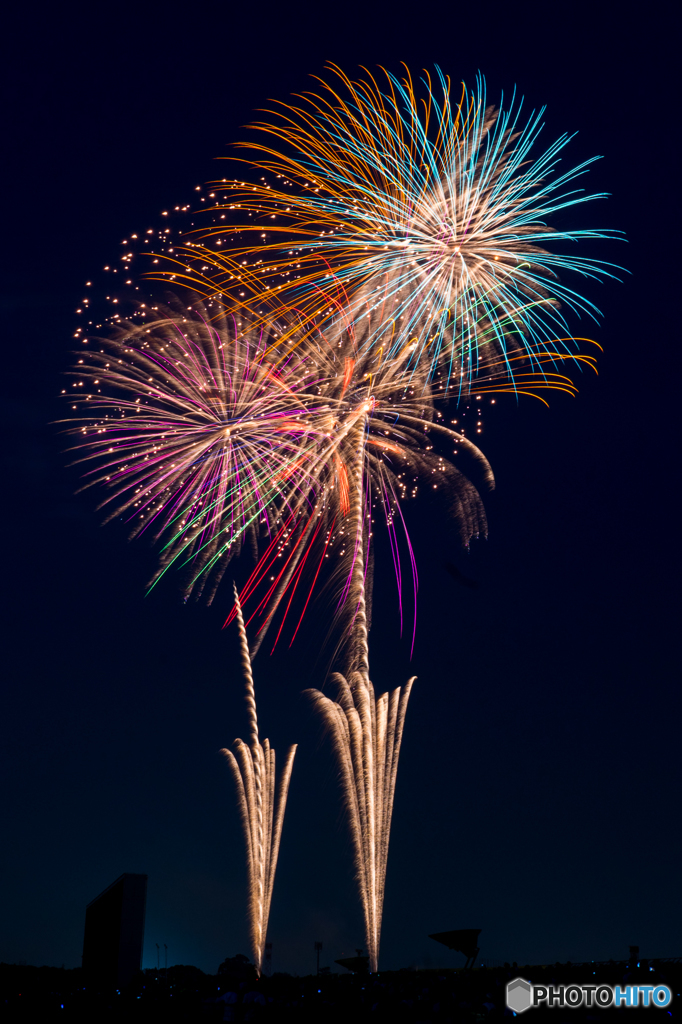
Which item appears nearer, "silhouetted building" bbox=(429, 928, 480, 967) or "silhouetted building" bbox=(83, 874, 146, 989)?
"silhouetted building" bbox=(83, 874, 146, 989)

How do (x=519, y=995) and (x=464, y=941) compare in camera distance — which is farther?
(x=464, y=941)

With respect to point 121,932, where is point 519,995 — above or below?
below

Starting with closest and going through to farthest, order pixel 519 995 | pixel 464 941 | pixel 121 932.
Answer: pixel 519 995 < pixel 121 932 < pixel 464 941

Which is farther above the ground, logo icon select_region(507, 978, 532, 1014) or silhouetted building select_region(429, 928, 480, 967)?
silhouetted building select_region(429, 928, 480, 967)

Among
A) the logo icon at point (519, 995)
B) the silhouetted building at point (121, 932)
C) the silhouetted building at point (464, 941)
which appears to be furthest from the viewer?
the silhouetted building at point (464, 941)

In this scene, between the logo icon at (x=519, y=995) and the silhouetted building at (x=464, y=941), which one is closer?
the logo icon at (x=519, y=995)

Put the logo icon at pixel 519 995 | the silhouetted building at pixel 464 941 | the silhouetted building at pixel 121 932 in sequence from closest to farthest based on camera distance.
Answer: the logo icon at pixel 519 995, the silhouetted building at pixel 121 932, the silhouetted building at pixel 464 941

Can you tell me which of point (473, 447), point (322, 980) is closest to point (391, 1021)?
point (322, 980)

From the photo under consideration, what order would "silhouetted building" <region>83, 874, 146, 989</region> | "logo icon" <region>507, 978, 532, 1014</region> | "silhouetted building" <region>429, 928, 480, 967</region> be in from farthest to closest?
"silhouetted building" <region>429, 928, 480, 967</region>, "silhouetted building" <region>83, 874, 146, 989</region>, "logo icon" <region>507, 978, 532, 1014</region>
